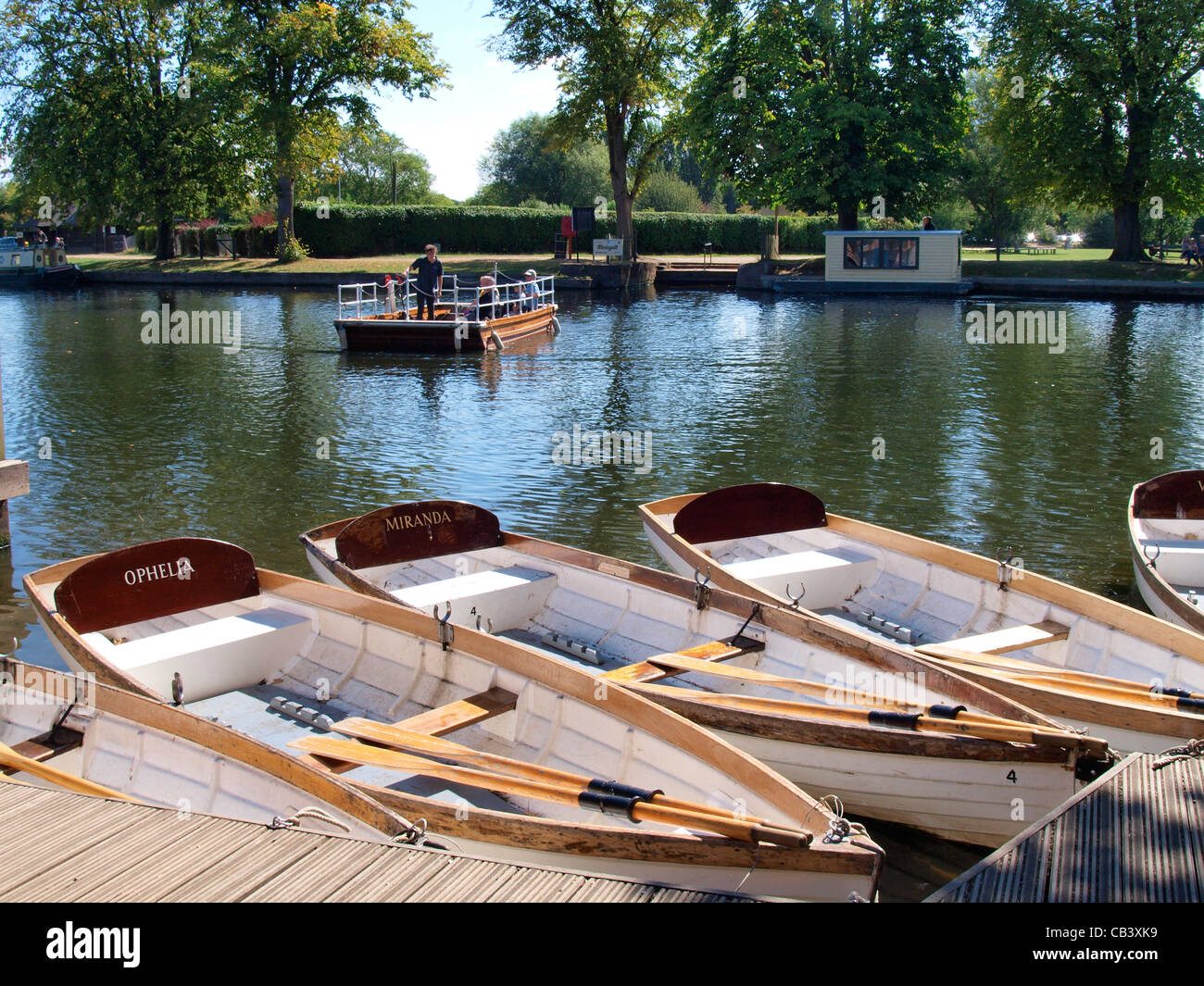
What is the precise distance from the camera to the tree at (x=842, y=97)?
44.4 m

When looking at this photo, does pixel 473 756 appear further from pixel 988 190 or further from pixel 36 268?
pixel 988 190

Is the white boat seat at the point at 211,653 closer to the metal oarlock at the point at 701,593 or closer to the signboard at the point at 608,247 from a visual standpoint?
the metal oarlock at the point at 701,593

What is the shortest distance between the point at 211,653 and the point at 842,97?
41.7m

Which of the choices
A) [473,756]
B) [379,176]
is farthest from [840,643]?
[379,176]

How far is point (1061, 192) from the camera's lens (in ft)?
153

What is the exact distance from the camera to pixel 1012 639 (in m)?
7.94

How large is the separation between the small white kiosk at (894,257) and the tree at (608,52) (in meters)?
11.2

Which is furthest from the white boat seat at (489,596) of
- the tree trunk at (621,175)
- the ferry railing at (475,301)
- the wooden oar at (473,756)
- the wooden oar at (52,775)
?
the tree trunk at (621,175)

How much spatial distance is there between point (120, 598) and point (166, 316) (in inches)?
1188

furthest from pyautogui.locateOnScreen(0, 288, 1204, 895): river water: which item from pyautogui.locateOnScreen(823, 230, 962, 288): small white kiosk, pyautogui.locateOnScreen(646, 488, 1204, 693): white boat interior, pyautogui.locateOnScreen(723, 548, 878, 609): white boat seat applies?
pyautogui.locateOnScreen(823, 230, 962, 288): small white kiosk

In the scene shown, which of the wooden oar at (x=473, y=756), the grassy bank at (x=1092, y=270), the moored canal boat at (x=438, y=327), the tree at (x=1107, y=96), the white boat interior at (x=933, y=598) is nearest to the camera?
the wooden oar at (x=473, y=756)

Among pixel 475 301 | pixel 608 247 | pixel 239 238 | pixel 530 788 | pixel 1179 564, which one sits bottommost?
pixel 530 788

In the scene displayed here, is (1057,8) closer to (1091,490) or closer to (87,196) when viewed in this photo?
(1091,490)

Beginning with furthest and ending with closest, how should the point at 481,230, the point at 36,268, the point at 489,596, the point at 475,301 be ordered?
the point at 481,230 → the point at 36,268 → the point at 475,301 → the point at 489,596
